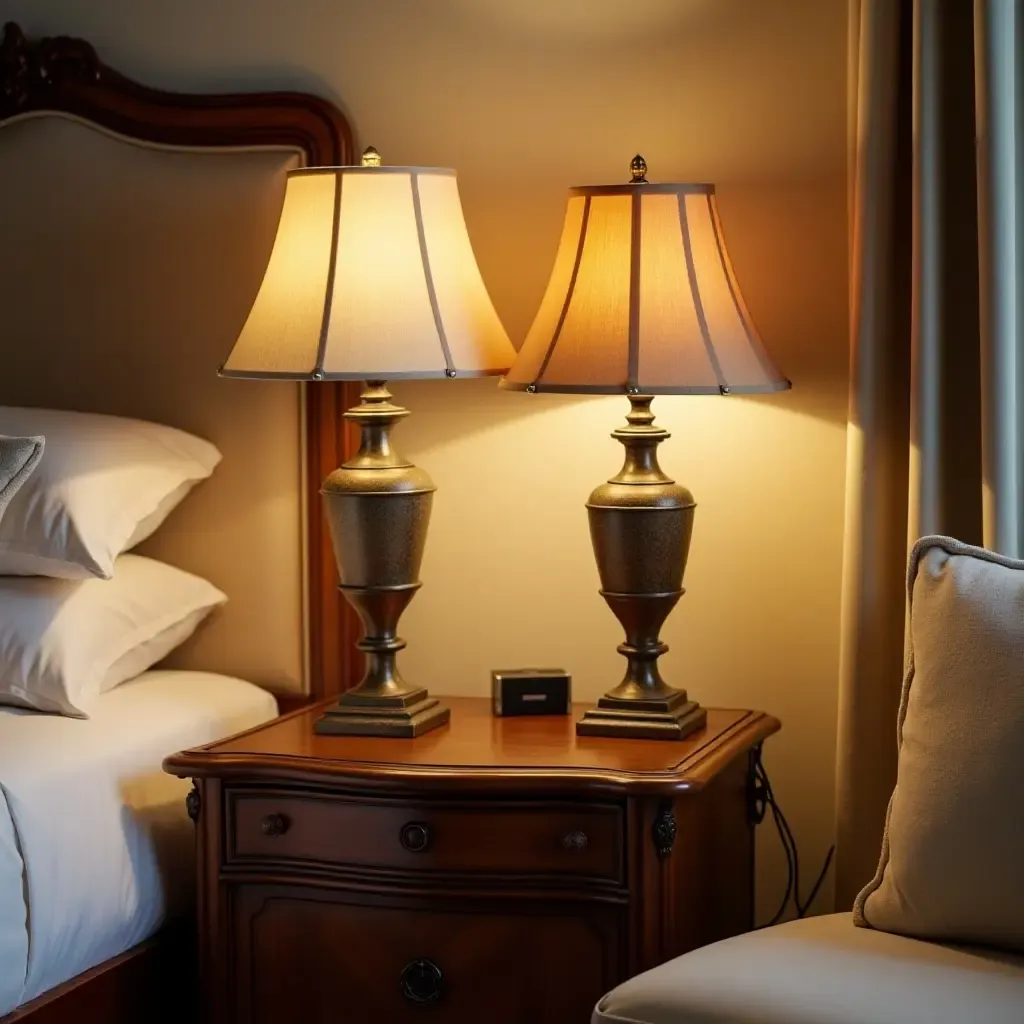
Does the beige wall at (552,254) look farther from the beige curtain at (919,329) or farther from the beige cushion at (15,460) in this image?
the beige cushion at (15,460)

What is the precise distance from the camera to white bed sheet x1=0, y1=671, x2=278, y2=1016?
1.93m

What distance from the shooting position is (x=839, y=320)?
2.33 meters

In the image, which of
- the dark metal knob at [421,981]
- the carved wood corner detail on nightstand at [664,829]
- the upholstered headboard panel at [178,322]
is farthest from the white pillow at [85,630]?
the carved wood corner detail on nightstand at [664,829]

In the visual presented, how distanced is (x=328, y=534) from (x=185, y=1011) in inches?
29.5

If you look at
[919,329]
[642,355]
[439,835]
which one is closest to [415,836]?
[439,835]

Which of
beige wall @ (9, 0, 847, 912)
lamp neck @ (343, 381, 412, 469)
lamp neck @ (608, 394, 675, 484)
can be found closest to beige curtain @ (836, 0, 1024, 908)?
beige wall @ (9, 0, 847, 912)

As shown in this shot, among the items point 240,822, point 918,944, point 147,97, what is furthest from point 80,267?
→ point 918,944

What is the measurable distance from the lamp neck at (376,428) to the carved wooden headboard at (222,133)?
31cm

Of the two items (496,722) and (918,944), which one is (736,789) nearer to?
(496,722)

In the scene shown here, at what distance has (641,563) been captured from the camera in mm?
2119

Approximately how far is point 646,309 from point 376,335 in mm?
355

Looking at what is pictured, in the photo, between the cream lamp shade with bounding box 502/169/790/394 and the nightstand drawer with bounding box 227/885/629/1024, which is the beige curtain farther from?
the nightstand drawer with bounding box 227/885/629/1024

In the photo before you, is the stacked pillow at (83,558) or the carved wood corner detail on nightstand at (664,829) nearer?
the carved wood corner detail on nightstand at (664,829)

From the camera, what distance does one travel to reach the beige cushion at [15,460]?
209cm
